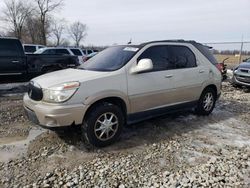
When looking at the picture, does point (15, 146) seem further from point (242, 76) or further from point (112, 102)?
point (242, 76)

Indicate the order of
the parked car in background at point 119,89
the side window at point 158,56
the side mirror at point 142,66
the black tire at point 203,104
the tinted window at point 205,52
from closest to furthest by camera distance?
the parked car in background at point 119,89, the side mirror at point 142,66, the side window at point 158,56, the tinted window at point 205,52, the black tire at point 203,104

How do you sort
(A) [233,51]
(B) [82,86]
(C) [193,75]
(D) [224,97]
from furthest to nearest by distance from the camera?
(A) [233,51], (D) [224,97], (C) [193,75], (B) [82,86]

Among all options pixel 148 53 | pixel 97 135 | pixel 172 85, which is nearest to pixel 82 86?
pixel 97 135

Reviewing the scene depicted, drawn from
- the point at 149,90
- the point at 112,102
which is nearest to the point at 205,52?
the point at 149,90

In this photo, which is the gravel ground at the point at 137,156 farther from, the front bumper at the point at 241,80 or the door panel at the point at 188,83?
the front bumper at the point at 241,80

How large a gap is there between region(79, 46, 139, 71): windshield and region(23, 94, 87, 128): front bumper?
3.27ft

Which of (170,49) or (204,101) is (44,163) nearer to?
(170,49)

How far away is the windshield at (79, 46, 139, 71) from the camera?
4688mm

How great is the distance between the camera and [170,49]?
538cm

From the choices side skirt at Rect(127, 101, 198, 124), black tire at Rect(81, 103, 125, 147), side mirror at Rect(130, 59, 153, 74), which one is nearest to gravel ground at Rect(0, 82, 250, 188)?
black tire at Rect(81, 103, 125, 147)

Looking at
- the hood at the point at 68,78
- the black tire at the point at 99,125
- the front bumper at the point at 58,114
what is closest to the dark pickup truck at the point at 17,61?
the hood at the point at 68,78

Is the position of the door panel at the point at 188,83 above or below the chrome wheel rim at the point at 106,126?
above

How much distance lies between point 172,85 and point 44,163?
9.17 ft

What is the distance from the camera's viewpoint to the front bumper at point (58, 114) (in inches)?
154
